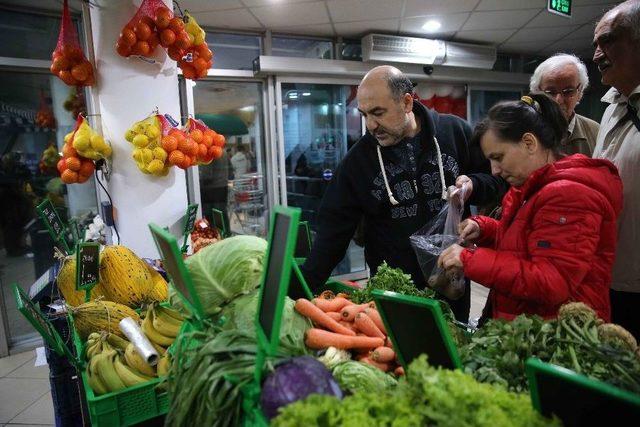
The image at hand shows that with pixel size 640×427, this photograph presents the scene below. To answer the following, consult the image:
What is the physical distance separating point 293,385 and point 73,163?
241 centimetres

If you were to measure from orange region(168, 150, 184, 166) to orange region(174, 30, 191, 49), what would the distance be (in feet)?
2.22

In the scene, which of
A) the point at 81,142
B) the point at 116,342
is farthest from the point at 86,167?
the point at 116,342

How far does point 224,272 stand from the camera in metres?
1.29

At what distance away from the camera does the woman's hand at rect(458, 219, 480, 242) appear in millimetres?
1771

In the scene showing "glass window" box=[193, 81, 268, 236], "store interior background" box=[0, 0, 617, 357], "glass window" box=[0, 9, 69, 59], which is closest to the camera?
"glass window" box=[0, 9, 69, 59]

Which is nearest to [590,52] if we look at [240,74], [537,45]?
[537,45]

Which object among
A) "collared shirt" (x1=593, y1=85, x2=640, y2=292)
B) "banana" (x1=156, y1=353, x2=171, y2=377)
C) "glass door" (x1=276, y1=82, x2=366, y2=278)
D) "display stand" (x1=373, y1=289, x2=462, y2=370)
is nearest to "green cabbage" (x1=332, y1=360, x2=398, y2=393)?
"display stand" (x1=373, y1=289, x2=462, y2=370)

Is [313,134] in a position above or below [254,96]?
below

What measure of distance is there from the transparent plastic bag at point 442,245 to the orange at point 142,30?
2006 millimetres

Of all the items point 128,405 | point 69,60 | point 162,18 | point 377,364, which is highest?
point 162,18

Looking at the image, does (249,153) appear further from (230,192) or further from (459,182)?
(459,182)

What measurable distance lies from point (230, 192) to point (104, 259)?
10.8ft

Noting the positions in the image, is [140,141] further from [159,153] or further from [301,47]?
[301,47]

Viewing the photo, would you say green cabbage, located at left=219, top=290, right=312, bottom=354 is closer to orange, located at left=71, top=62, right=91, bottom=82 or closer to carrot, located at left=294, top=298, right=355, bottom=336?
carrot, located at left=294, top=298, right=355, bottom=336
